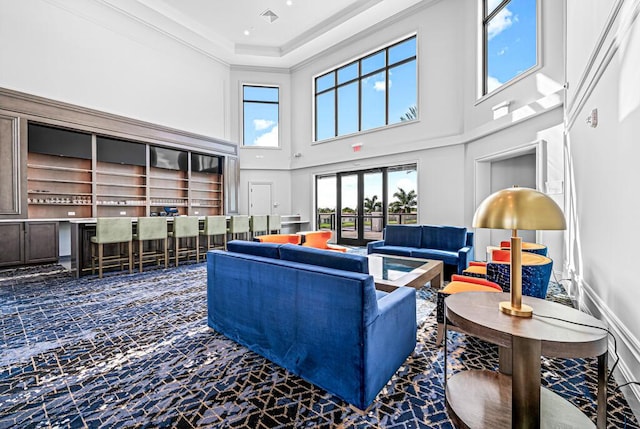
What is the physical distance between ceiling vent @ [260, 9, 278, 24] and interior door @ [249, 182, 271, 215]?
15.7 feet

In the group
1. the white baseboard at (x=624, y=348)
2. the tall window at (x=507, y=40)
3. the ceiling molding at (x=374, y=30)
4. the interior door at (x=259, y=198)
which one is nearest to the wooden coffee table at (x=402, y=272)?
the white baseboard at (x=624, y=348)

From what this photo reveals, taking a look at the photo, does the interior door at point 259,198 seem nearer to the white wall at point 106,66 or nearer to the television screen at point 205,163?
the television screen at point 205,163

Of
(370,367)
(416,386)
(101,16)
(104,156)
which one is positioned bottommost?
(416,386)

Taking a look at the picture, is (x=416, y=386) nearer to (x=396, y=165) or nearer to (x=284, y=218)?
(x=396, y=165)

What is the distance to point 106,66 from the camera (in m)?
6.80

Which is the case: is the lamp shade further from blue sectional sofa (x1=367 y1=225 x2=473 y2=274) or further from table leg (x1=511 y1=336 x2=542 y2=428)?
blue sectional sofa (x1=367 y1=225 x2=473 y2=274)

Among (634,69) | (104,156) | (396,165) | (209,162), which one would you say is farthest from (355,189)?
(634,69)

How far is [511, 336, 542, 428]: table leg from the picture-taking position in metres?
1.13

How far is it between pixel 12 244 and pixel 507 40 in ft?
32.3

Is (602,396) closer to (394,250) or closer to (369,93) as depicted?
(394,250)

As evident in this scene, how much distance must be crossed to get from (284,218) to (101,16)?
6.75 metres

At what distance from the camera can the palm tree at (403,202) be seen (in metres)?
7.60

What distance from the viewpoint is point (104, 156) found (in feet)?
21.6

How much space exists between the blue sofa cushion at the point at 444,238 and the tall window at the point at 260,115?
6598 mm
